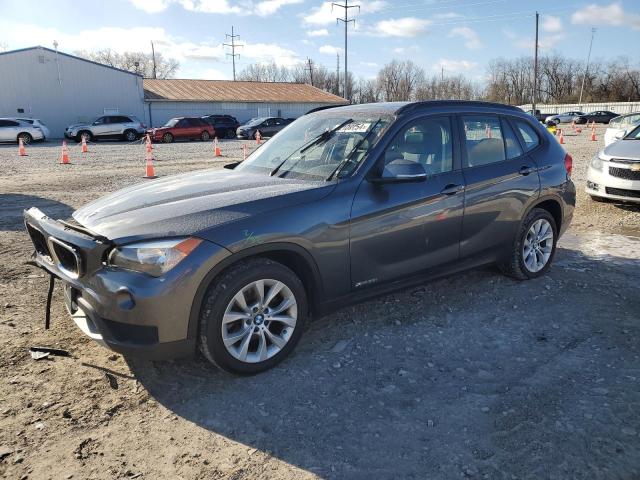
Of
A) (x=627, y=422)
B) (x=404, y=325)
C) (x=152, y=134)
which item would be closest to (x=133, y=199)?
(x=404, y=325)

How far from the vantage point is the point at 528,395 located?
3.14 m

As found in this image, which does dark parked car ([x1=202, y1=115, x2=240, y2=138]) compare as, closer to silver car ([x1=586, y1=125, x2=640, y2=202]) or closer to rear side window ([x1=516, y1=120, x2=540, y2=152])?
silver car ([x1=586, y1=125, x2=640, y2=202])

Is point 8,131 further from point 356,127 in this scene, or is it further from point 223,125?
point 356,127

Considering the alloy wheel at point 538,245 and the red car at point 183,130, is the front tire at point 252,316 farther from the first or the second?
the red car at point 183,130

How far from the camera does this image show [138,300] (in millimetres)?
2865

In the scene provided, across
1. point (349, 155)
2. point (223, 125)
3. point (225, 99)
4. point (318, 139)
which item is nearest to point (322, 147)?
point (318, 139)

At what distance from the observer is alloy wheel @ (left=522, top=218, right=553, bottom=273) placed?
16.6 ft

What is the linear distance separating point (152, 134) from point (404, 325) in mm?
28816

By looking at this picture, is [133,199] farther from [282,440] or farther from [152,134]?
[152,134]

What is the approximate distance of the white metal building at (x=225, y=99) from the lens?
43.1m

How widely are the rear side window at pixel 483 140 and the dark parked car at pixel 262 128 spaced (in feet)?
95.2

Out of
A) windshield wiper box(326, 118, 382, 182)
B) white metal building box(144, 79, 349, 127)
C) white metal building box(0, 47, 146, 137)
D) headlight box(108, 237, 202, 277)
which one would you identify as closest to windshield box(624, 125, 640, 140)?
windshield wiper box(326, 118, 382, 182)

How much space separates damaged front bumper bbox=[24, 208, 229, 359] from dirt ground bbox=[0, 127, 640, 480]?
395 millimetres

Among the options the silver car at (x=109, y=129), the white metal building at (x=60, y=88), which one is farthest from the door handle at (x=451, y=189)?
the white metal building at (x=60, y=88)
